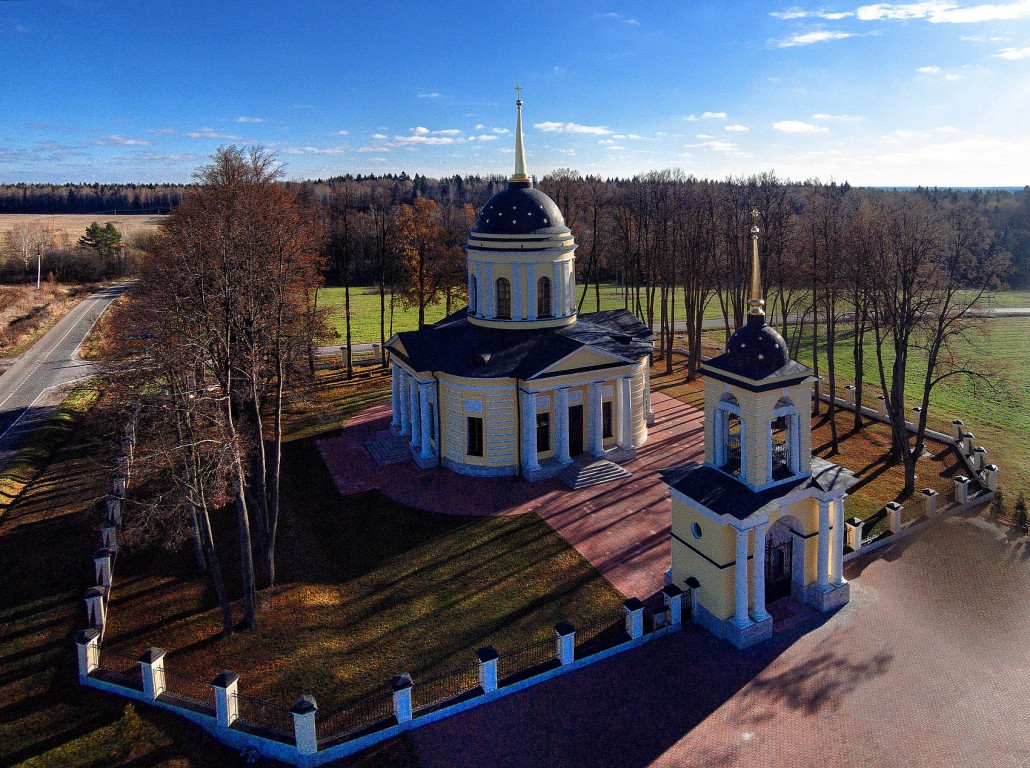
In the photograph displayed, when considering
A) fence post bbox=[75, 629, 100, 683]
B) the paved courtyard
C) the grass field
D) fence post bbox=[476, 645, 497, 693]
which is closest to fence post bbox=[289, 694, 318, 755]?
the paved courtyard

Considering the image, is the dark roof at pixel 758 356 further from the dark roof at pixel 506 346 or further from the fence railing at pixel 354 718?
the fence railing at pixel 354 718

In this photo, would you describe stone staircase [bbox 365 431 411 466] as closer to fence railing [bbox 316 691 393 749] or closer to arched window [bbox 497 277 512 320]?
arched window [bbox 497 277 512 320]

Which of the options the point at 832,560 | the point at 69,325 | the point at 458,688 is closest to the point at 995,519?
the point at 832,560

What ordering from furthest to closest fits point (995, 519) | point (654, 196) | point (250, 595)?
point (654, 196) < point (995, 519) < point (250, 595)

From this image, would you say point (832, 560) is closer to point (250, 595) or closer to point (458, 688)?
point (458, 688)

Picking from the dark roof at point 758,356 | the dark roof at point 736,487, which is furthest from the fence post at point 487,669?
the dark roof at point 758,356

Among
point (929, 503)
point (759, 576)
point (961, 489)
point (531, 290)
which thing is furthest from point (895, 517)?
point (531, 290)
